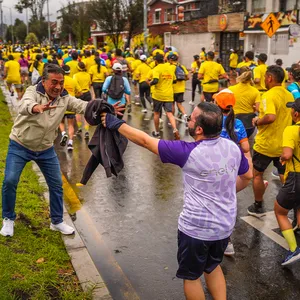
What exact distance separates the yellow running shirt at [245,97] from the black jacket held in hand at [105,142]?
351 centimetres

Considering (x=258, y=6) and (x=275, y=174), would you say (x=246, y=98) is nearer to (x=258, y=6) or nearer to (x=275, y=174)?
(x=275, y=174)

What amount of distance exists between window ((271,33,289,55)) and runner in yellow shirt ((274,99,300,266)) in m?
22.0

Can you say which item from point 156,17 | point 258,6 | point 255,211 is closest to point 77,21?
point 156,17

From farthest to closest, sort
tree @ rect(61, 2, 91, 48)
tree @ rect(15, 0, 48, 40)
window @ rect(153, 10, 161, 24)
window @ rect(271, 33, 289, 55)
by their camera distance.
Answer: tree @ rect(15, 0, 48, 40) < tree @ rect(61, 2, 91, 48) < window @ rect(153, 10, 161, 24) < window @ rect(271, 33, 289, 55)

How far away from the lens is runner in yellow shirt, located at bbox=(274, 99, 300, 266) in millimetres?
4285

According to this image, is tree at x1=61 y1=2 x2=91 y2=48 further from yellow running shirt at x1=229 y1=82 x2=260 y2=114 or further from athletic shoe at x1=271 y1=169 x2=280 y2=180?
yellow running shirt at x1=229 y1=82 x2=260 y2=114

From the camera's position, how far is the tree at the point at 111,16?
132 feet

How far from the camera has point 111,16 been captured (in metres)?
40.5

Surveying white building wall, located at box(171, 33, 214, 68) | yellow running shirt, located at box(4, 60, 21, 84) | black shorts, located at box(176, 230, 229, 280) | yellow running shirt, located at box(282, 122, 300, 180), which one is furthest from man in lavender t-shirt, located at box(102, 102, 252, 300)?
white building wall, located at box(171, 33, 214, 68)

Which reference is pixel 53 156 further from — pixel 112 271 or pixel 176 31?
pixel 176 31

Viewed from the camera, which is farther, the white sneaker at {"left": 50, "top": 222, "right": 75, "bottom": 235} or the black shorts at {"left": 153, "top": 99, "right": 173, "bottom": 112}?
the black shorts at {"left": 153, "top": 99, "right": 173, "bottom": 112}

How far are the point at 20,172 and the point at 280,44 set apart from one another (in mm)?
23362

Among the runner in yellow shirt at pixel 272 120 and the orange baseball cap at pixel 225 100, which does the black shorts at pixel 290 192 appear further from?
the runner in yellow shirt at pixel 272 120

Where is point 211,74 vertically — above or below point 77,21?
below
